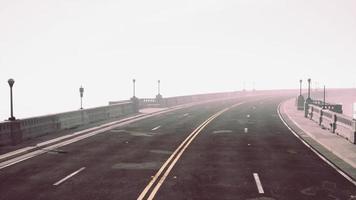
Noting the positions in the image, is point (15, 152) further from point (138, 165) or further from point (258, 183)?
point (258, 183)

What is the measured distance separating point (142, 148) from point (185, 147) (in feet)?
7.68

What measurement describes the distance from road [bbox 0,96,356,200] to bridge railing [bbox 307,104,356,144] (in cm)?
301

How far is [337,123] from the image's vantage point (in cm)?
2319

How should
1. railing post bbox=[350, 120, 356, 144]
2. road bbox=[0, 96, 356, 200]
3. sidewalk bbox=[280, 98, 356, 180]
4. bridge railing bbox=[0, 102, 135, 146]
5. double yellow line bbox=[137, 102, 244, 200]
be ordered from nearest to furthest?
double yellow line bbox=[137, 102, 244, 200], road bbox=[0, 96, 356, 200], sidewalk bbox=[280, 98, 356, 180], railing post bbox=[350, 120, 356, 144], bridge railing bbox=[0, 102, 135, 146]

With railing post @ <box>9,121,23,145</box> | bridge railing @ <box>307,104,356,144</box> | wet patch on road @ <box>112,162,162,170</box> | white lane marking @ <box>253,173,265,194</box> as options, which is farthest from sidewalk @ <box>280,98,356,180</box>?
railing post @ <box>9,121,23,145</box>

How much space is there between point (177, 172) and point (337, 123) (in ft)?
47.6

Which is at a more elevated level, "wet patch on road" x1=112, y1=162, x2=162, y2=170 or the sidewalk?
the sidewalk

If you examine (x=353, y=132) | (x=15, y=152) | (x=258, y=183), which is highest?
(x=353, y=132)

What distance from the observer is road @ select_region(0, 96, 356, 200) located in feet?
36.0

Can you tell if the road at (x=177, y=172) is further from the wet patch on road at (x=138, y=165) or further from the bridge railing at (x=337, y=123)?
the bridge railing at (x=337, y=123)

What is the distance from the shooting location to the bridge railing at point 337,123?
65.4 ft

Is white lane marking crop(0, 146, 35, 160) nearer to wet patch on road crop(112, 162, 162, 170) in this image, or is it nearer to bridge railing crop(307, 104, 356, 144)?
wet patch on road crop(112, 162, 162, 170)

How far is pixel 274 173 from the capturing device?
13375 mm

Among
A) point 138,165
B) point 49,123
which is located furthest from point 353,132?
point 49,123
